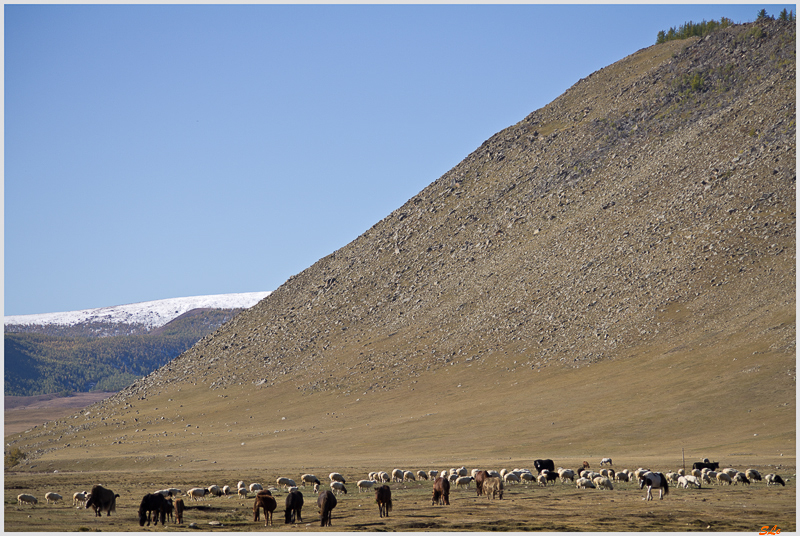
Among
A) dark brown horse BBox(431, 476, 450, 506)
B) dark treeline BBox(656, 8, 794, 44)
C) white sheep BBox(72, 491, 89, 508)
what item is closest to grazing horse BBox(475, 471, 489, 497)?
dark brown horse BBox(431, 476, 450, 506)

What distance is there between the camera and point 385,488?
25250mm

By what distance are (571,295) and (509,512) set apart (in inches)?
2920

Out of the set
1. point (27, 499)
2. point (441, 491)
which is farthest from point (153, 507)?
point (441, 491)

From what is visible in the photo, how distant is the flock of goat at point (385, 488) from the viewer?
80.0 feet

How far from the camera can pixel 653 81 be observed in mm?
143375

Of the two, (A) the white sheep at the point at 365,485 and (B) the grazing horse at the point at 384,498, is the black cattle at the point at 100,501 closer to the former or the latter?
(B) the grazing horse at the point at 384,498

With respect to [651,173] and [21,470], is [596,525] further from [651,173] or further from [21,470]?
[651,173]

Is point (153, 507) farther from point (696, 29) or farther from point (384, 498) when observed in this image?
point (696, 29)

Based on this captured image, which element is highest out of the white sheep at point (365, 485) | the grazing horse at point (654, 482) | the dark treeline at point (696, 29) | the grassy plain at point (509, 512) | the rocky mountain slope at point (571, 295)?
the dark treeline at point (696, 29)

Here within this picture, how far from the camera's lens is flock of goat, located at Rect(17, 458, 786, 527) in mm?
24395

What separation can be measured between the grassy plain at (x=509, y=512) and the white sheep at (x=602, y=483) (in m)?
0.48

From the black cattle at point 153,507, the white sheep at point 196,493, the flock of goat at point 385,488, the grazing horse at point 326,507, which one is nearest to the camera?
the grazing horse at point 326,507

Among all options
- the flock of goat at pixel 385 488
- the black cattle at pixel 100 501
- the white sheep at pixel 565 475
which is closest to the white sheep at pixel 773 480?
the flock of goat at pixel 385 488

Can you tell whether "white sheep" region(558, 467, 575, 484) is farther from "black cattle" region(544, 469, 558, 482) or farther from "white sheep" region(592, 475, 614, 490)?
"white sheep" region(592, 475, 614, 490)
